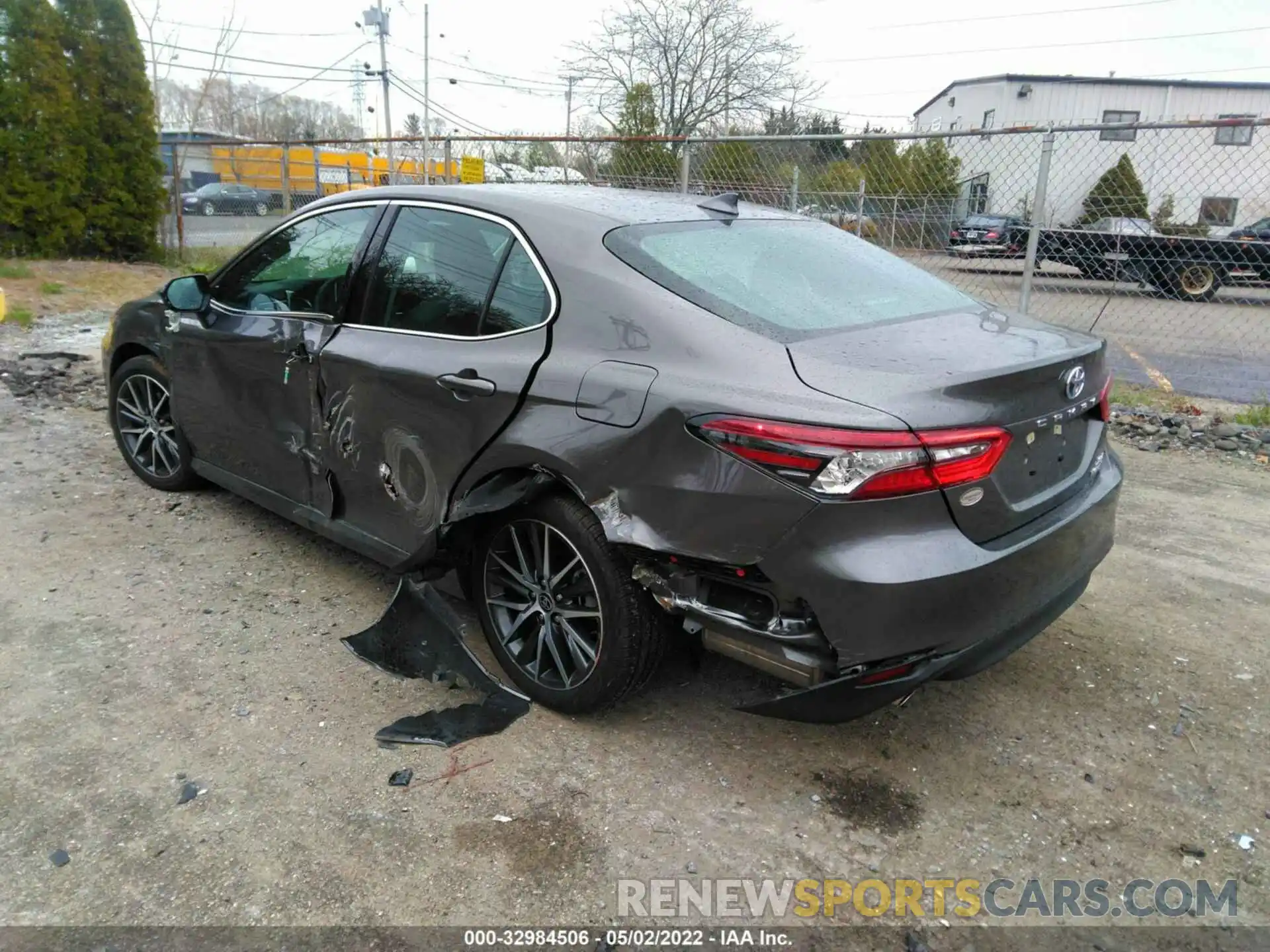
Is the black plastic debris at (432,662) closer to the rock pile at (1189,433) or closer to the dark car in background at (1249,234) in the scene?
the rock pile at (1189,433)

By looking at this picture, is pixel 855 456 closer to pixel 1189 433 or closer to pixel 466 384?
pixel 466 384

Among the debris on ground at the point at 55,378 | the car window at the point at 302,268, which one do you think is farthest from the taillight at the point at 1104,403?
the debris on ground at the point at 55,378

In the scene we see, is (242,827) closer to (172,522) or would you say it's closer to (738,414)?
(738,414)

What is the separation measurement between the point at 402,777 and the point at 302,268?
7.24 ft

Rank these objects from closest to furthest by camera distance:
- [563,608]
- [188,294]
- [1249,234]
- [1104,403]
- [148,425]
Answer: [563,608]
[1104,403]
[188,294]
[148,425]
[1249,234]

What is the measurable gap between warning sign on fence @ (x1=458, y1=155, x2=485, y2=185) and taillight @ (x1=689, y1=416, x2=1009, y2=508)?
31.6 feet

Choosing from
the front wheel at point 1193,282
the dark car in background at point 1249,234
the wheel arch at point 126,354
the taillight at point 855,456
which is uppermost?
the dark car in background at point 1249,234

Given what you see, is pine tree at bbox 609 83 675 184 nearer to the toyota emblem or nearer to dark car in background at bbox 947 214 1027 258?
dark car in background at bbox 947 214 1027 258

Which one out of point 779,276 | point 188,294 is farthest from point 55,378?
point 779,276

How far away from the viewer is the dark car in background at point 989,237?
835 centimetres

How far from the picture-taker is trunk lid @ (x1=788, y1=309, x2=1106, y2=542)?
2.31m

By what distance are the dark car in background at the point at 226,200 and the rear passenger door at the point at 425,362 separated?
24.3m

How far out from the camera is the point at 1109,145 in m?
20.3

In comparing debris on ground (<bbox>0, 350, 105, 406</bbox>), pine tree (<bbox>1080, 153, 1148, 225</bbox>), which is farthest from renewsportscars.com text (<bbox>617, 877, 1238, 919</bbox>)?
pine tree (<bbox>1080, 153, 1148, 225</bbox>)
